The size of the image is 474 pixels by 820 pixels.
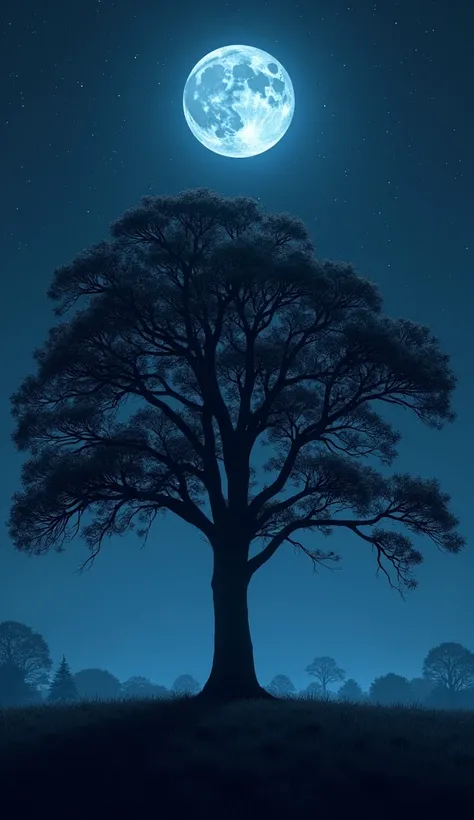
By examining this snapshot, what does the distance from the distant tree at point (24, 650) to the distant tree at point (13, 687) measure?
4.00 metres

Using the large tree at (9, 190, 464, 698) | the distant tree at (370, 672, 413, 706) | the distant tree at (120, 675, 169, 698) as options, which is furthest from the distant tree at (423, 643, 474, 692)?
the large tree at (9, 190, 464, 698)

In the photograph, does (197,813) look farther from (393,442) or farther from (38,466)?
(393,442)

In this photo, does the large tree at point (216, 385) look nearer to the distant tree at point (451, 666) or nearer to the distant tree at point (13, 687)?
the distant tree at point (13, 687)

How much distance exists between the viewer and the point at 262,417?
22.3 m

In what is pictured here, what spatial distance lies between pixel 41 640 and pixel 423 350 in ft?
263

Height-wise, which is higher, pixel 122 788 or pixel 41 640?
pixel 41 640

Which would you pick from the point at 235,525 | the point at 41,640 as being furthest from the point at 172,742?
the point at 41,640

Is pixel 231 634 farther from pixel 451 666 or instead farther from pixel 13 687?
pixel 451 666

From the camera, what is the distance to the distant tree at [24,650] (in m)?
85.8

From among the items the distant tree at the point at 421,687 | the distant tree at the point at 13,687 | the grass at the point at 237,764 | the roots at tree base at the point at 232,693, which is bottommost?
the grass at the point at 237,764

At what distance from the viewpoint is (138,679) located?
153250 mm

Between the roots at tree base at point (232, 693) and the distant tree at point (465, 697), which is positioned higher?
the distant tree at point (465, 697)

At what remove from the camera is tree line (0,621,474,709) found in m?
75.4

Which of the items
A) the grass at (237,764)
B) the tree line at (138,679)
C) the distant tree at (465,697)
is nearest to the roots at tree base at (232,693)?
the grass at (237,764)
